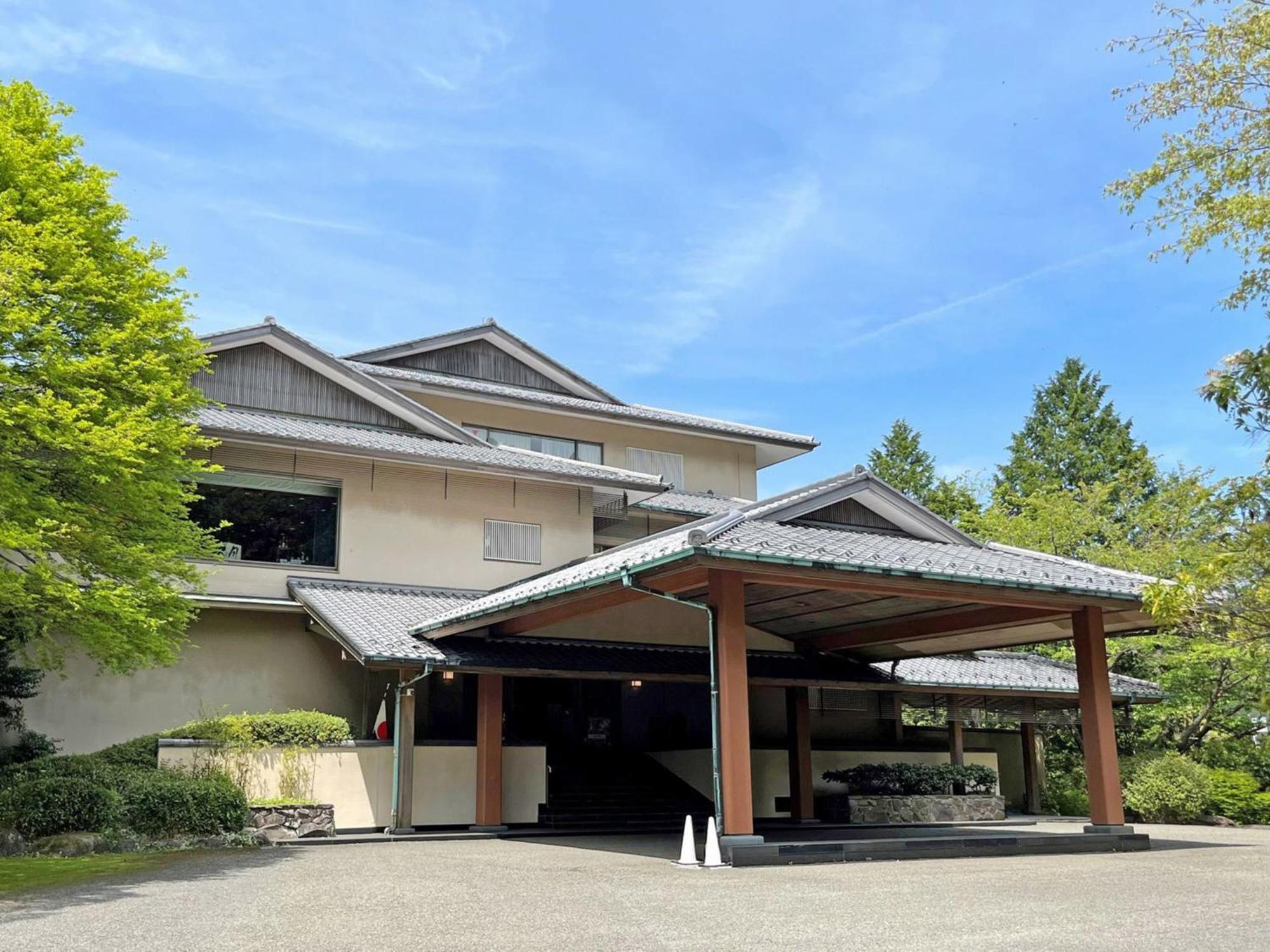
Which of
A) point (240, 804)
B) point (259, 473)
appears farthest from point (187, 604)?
point (259, 473)

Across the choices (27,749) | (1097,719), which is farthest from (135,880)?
(1097,719)

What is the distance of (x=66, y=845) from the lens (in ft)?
47.9

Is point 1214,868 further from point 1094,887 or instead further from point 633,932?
point 633,932

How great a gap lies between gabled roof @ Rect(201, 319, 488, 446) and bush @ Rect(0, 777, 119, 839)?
10212mm

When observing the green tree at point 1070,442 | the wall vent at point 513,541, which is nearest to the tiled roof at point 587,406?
the wall vent at point 513,541

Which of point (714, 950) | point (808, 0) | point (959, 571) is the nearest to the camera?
point (714, 950)

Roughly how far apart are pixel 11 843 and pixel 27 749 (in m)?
3.94

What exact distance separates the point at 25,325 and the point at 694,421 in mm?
19801

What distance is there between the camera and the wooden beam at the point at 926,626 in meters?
17.9

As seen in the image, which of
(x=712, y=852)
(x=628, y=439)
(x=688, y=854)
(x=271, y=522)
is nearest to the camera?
(x=712, y=852)

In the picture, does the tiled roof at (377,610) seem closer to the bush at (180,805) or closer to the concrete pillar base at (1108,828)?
the bush at (180,805)

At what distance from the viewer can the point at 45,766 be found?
16344 mm

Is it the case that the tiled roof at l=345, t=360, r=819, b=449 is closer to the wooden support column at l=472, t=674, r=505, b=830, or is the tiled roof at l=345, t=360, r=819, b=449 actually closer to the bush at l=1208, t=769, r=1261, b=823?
the wooden support column at l=472, t=674, r=505, b=830

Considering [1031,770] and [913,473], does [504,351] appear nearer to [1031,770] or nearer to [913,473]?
[1031,770]
